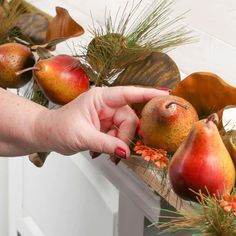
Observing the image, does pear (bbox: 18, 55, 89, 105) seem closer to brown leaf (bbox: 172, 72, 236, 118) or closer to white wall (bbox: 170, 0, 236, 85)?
brown leaf (bbox: 172, 72, 236, 118)

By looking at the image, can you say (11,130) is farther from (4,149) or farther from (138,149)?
(138,149)

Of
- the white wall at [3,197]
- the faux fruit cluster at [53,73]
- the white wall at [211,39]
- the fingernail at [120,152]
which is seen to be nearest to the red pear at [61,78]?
the faux fruit cluster at [53,73]

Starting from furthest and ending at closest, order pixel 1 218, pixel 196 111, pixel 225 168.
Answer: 1. pixel 1 218
2. pixel 196 111
3. pixel 225 168

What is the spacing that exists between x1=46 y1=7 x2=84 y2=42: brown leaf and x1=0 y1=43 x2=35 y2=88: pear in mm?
53

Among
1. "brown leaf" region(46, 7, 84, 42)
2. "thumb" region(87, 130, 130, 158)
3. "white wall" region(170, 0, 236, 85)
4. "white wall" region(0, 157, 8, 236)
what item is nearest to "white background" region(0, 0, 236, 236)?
"white wall" region(170, 0, 236, 85)

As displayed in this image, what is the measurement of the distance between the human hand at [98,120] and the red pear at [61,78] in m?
0.05

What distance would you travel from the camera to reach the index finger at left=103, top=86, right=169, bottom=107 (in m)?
0.58

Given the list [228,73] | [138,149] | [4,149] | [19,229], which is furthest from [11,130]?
[19,229]

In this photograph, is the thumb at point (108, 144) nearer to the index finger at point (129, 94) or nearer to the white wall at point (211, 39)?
the index finger at point (129, 94)

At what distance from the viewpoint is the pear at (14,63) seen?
709mm

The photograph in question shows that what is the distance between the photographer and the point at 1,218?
1376 millimetres

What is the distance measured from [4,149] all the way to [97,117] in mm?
165

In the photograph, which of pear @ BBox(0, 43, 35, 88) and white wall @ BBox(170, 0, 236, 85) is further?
white wall @ BBox(170, 0, 236, 85)

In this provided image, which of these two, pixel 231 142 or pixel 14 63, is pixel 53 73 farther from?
pixel 231 142
